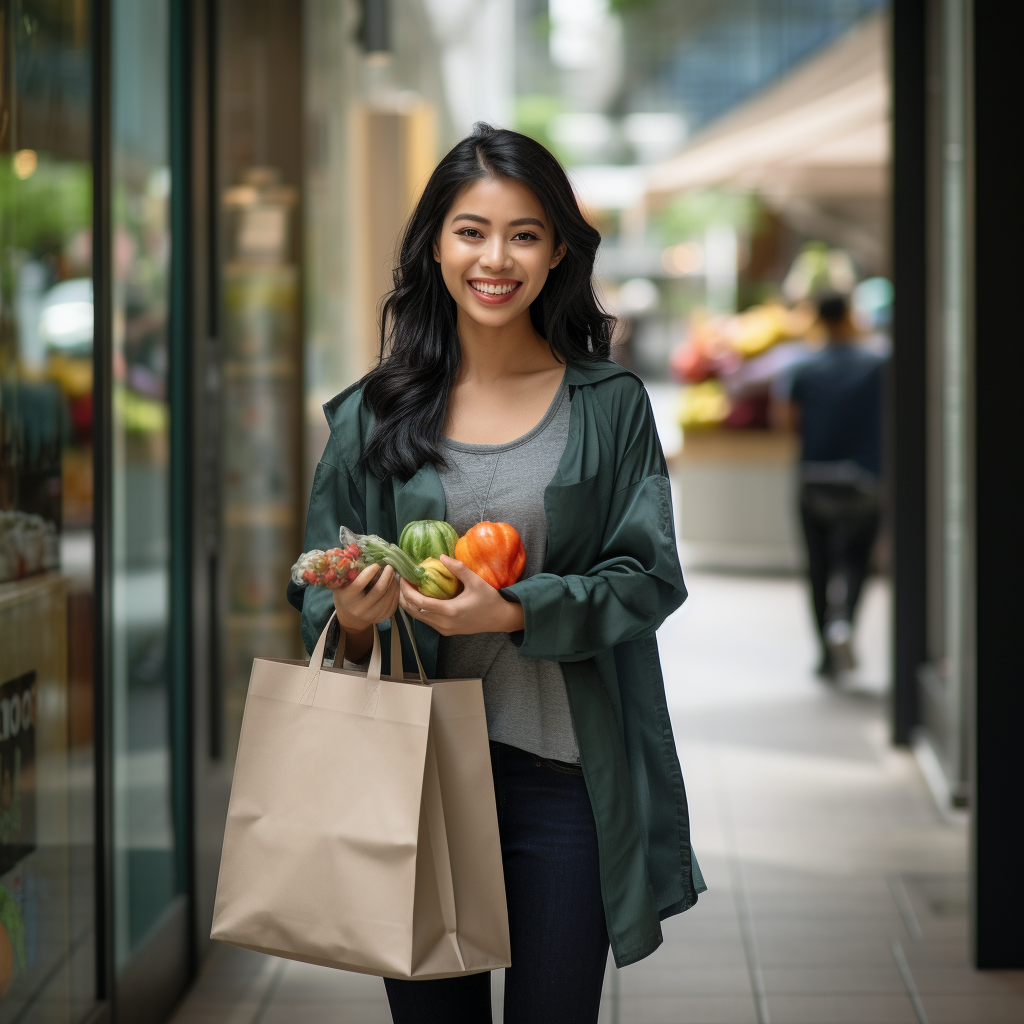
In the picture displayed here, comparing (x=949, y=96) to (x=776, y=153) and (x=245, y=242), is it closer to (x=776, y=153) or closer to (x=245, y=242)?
(x=245, y=242)

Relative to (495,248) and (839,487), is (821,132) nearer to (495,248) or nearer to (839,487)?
(839,487)

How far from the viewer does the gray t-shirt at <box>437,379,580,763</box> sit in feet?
5.51

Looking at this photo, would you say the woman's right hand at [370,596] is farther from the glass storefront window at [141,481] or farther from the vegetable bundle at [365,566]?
the glass storefront window at [141,481]

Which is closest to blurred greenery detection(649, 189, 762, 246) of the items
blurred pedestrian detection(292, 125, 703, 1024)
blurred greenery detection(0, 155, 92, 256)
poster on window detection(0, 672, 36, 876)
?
blurred greenery detection(0, 155, 92, 256)

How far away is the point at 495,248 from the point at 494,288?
0.17ft

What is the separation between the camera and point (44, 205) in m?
2.38

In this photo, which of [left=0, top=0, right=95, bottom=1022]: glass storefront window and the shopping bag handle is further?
[left=0, top=0, right=95, bottom=1022]: glass storefront window

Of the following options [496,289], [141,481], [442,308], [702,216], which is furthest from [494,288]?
[702,216]

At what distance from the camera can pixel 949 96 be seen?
15.6ft

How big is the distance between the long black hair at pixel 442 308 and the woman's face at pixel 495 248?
0.07 feet

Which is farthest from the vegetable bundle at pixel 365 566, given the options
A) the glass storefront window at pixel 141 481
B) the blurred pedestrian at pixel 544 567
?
the glass storefront window at pixel 141 481

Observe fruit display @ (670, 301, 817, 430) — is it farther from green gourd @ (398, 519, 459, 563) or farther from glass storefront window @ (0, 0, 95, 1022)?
green gourd @ (398, 519, 459, 563)

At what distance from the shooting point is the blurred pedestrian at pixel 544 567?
5.47 feet

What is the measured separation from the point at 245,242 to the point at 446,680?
2982 millimetres
